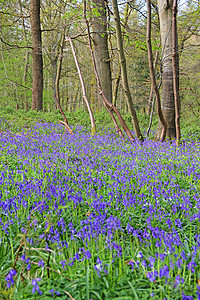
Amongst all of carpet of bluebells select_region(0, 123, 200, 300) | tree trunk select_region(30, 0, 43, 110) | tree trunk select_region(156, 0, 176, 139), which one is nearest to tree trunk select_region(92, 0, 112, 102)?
tree trunk select_region(30, 0, 43, 110)

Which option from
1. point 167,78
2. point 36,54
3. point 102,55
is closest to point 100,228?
point 167,78

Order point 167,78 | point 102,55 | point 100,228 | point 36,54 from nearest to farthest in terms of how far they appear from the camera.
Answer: point 100,228 < point 167,78 < point 102,55 < point 36,54

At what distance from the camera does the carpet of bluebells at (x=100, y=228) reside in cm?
153

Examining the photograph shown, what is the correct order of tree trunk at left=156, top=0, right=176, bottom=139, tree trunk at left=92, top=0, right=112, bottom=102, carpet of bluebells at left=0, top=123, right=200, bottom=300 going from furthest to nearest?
tree trunk at left=92, top=0, right=112, bottom=102, tree trunk at left=156, top=0, right=176, bottom=139, carpet of bluebells at left=0, top=123, right=200, bottom=300

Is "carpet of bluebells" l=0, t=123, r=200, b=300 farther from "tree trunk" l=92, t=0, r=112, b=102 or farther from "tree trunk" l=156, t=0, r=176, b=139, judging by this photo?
"tree trunk" l=92, t=0, r=112, b=102

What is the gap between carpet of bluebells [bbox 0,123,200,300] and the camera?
60.1 inches

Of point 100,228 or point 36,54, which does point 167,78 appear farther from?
point 36,54

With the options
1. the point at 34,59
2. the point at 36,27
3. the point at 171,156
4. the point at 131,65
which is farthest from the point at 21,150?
the point at 131,65

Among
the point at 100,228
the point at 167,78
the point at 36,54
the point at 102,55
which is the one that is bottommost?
the point at 100,228

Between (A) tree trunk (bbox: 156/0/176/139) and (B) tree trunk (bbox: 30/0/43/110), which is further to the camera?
(B) tree trunk (bbox: 30/0/43/110)

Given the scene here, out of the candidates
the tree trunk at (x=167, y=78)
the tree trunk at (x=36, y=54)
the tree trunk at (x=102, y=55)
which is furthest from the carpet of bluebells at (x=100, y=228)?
the tree trunk at (x=36, y=54)

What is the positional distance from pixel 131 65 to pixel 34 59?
49.7 feet

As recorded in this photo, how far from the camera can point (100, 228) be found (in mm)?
2131

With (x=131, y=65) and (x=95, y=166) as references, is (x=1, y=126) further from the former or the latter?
(x=131, y=65)
